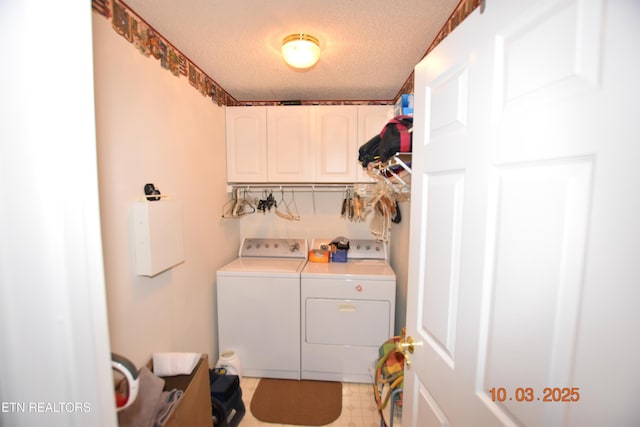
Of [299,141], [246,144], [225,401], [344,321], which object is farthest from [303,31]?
[225,401]

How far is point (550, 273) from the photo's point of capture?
0.51 metres

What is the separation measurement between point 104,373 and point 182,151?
1567 mm

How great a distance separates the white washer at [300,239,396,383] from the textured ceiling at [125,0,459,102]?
64.6 inches

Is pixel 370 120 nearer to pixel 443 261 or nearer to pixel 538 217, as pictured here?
pixel 443 261

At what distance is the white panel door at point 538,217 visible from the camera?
402mm

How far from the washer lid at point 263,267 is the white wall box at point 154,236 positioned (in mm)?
768

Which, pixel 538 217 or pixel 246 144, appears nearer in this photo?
pixel 538 217

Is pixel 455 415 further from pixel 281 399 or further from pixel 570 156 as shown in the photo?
pixel 281 399

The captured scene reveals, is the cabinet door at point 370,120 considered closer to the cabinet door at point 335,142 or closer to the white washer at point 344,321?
the cabinet door at point 335,142

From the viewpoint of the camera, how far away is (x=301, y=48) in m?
1.47

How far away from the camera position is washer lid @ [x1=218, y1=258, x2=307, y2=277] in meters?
2.16

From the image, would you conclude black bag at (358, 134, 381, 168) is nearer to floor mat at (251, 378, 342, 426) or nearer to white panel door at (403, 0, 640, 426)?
white panel door at (403, 0, 640, 426)

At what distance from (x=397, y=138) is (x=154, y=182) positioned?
138 centimetres

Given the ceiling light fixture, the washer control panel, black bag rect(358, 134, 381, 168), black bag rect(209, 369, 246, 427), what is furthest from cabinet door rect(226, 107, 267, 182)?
black bag rect(209, 369, 246, 427)
